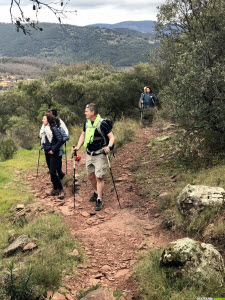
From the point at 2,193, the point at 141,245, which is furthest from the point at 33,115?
the point at 141,245

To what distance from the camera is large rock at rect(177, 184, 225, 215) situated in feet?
15.1

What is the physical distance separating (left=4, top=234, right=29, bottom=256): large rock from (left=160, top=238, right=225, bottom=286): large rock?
2.34 meters

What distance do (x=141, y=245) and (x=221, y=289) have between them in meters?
1.56

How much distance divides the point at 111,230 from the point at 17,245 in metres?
1.64

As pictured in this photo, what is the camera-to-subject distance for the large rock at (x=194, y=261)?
10.8ft

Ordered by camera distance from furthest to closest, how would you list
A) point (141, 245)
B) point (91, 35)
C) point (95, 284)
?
point (91, 35), point (141, 245), point (95, 284)

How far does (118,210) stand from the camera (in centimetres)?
608

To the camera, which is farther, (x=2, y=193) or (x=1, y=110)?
(x=1, y=110)

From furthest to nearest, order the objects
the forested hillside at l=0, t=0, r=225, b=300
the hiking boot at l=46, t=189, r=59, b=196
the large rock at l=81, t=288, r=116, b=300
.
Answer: the hiking boot at l=46, t=189, r=59, b=196 < the forested hillside at l=0, t=0, r=225, b=300 < the large rock at l=81, t=288, r=116, b=300

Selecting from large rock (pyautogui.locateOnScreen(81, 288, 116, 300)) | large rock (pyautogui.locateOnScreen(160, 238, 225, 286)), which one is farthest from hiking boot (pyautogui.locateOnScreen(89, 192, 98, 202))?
large rock (pyautogui.locateOnScreen(81, 288, 116, 300))

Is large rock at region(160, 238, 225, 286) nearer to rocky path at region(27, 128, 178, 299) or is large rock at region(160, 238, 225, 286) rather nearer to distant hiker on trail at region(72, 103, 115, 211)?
rocky path at region(27, 128, 178, 299)

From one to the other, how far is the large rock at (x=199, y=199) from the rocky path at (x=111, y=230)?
57cm

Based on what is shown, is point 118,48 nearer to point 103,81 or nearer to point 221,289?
point 103,81

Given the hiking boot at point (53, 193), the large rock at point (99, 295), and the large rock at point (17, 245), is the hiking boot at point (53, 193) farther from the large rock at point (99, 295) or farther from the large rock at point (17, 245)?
the large rock at point (99, 295)
